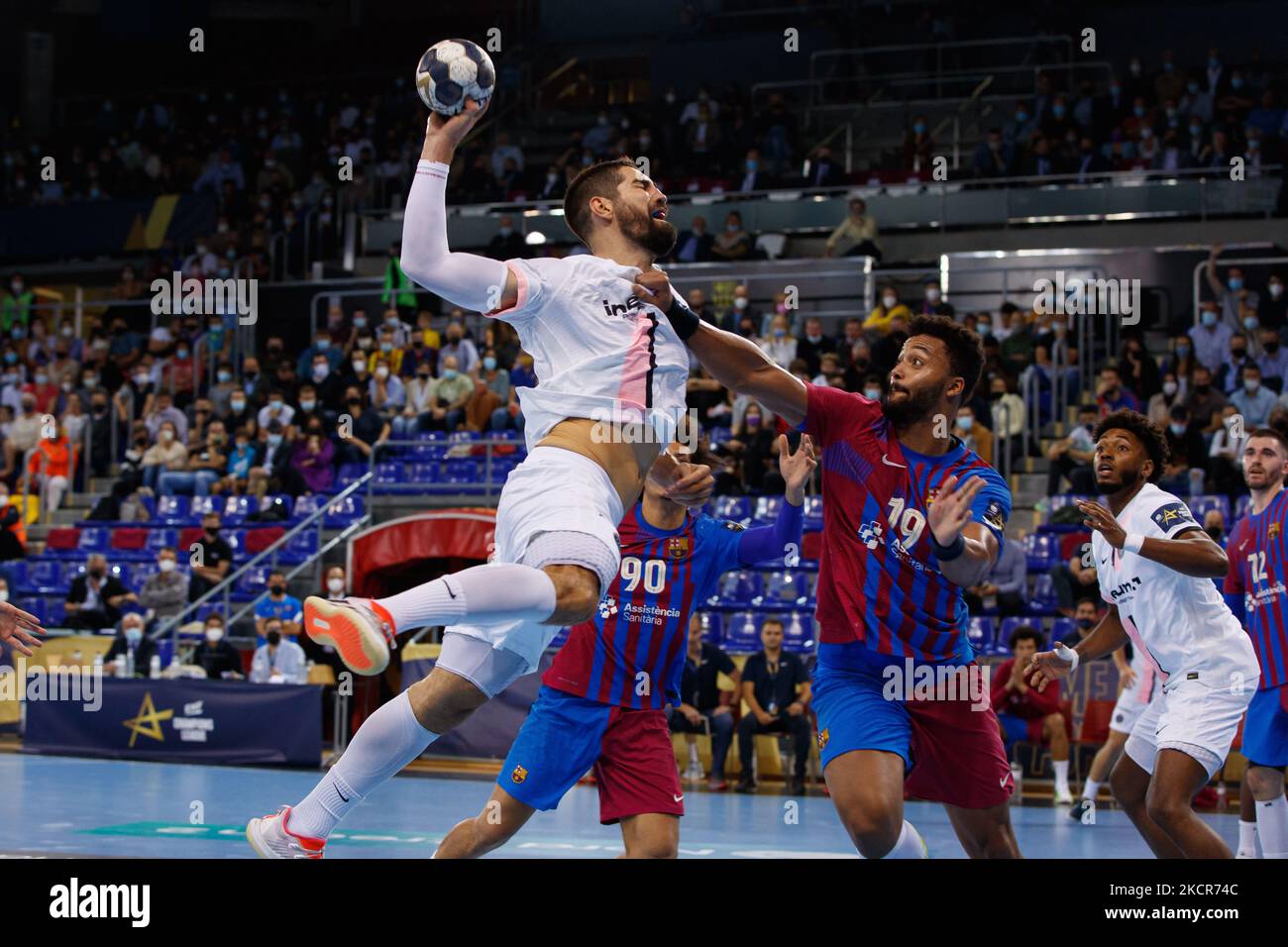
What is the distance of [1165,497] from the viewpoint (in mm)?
8211

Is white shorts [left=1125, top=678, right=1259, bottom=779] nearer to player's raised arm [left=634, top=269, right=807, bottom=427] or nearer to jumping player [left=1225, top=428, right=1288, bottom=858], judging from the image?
jumping player [left=1225, top=428, right=1288, bottom=858]

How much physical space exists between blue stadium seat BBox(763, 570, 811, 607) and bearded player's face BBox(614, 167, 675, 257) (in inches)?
465

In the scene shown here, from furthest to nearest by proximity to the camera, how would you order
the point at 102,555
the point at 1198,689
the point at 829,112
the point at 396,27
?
the point at 396,27 < the point at 829,112 < the point at 102,555 < the point at 1198,689

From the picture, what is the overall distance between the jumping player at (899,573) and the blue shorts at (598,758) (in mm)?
881

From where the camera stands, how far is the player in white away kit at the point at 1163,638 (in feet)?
25.0

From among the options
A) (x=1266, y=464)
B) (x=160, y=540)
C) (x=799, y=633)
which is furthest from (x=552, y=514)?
(x=160, y=540)

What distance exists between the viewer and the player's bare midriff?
6.11 metres

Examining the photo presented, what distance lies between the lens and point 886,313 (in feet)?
70.8

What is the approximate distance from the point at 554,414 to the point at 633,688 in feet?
5.47

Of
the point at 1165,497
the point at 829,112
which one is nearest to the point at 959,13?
the point at 829,112

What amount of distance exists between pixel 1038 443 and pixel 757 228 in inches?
326

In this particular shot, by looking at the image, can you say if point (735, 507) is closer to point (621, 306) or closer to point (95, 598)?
point (95, 598)

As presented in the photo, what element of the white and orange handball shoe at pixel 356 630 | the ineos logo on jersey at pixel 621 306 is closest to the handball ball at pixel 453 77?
the ineos logo on jersey at pixel 621 306
